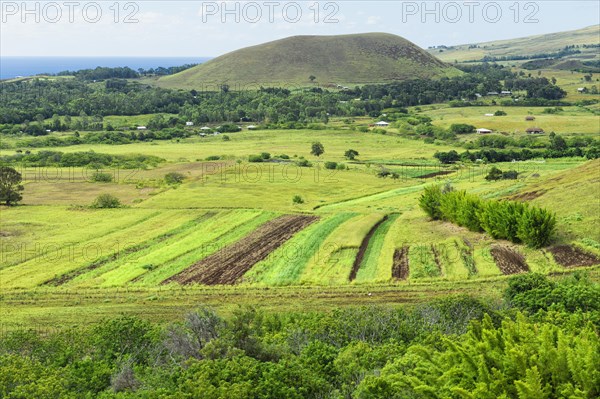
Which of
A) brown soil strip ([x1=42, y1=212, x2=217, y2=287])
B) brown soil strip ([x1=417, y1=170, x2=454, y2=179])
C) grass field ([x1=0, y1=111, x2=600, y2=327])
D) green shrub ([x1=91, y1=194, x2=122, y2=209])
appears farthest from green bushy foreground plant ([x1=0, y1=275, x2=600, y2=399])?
brown soil strip ([x1=417, y1=170, x2=454, y2=179])

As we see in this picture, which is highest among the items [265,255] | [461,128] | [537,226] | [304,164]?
[461,128]

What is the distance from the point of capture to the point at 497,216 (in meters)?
52.5

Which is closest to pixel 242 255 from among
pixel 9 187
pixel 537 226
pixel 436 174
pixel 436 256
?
pixel 436 256

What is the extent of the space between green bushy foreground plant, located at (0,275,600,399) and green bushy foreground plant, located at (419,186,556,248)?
13.3 m

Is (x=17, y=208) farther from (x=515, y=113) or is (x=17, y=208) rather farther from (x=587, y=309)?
(x=515, y=113)

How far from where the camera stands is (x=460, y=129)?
149m

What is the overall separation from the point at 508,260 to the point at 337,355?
26.1 metres

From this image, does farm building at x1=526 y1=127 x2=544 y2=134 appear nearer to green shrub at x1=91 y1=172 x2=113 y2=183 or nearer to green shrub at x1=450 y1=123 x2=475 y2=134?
green shrub at x1=450 y1=123 x2=475 y2=134

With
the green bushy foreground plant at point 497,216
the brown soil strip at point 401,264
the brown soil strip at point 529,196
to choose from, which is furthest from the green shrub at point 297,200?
the brown soil strip at point 529,196

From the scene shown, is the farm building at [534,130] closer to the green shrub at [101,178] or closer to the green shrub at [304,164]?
the green shrub at [304,164]

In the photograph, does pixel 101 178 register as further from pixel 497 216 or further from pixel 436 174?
pixel 497 216

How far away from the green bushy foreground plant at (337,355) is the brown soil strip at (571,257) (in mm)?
10056

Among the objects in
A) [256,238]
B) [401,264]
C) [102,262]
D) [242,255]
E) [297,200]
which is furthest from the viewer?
[297,200]

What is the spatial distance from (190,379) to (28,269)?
114 ft
